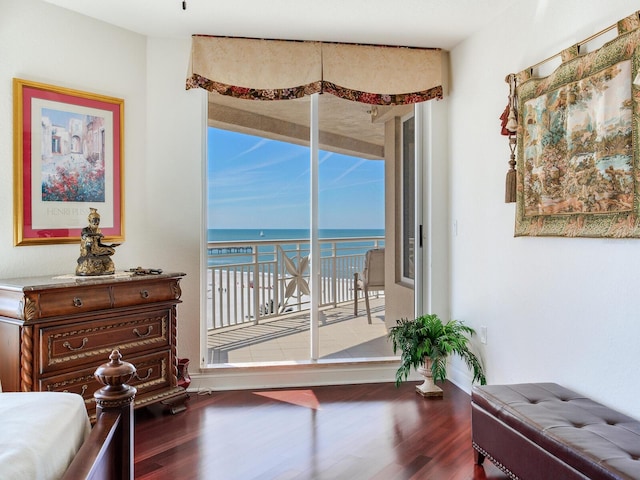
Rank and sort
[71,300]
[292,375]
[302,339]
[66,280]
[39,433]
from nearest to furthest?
[39,433] → [71,300] → [66,280] → [292,375] → [302,339]

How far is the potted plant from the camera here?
135 inches

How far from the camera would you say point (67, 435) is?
140cm

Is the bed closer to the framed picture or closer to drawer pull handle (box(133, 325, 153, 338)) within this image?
drawer pull handle (box(133, 325, 153, 338))

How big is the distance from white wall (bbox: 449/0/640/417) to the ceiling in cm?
32

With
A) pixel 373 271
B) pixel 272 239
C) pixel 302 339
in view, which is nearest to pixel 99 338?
pixel 272 239

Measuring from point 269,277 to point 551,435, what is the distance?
7.98 ft

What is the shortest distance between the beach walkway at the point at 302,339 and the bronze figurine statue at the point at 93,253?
3.50 feet

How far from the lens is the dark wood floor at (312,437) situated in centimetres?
248

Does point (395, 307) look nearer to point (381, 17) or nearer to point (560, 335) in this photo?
point (560, 335)

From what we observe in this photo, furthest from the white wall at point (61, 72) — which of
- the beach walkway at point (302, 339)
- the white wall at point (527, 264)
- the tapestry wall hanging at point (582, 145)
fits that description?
the tapestry wall hanging at point (582, 145)

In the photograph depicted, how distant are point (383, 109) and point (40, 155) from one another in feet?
8.12

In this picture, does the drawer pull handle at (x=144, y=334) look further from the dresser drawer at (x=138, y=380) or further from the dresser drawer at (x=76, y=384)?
the dresser drawer at (x=76, y=384)

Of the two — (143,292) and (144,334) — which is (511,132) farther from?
(144,334)

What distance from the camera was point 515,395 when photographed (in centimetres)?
244
